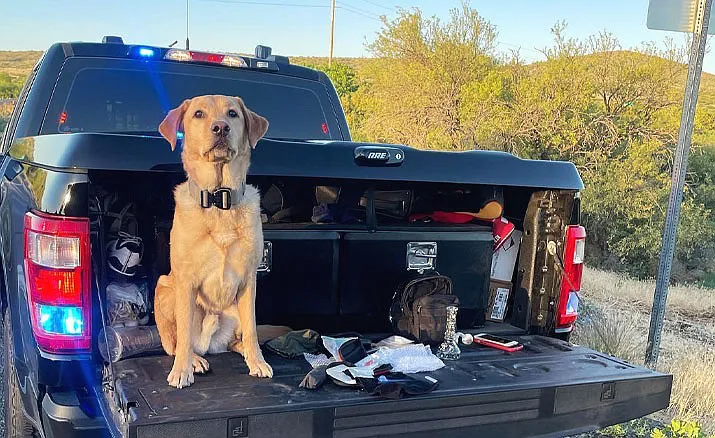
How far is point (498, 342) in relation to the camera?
2.94 metres

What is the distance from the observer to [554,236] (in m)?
3.19

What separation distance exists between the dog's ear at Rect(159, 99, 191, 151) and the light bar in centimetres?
155

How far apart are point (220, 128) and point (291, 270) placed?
68 cm

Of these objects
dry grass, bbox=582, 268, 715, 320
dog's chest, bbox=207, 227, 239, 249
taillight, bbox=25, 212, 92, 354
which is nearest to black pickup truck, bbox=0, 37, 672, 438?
taillight, bbox=25, 212, 92, 354

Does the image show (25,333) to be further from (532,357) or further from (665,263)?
(665,263)

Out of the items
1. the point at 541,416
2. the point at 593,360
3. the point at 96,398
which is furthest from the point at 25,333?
the point at 593,360

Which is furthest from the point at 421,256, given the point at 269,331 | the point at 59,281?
the point at 59,281

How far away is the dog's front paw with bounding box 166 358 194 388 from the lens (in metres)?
2.29

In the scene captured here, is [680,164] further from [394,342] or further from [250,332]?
[250,332]

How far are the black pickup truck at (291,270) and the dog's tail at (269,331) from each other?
58 millimetres

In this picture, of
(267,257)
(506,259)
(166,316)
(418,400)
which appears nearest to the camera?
(418,400)

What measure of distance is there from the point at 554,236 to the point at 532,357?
2.21ft

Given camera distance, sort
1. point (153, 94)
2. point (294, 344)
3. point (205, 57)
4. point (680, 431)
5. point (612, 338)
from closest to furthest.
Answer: point (294, 344), point (680, 431), point (153, 94), point (205, 57), point (612, 338)

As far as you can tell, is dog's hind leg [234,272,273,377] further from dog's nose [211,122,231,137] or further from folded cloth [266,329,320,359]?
dog's nose [211,122,231,137]
